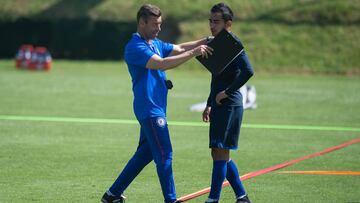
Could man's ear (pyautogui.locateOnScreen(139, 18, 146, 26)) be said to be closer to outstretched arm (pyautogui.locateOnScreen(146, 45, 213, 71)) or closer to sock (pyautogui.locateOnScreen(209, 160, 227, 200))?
outstretched arm (pyautogui.locateOnScreen(146, 45, 213, 71))

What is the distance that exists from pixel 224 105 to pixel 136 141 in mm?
5134

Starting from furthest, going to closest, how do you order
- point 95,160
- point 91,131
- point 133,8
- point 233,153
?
1. point 133,8
2. point 91,131
3. point 233,153
4. point 95,160

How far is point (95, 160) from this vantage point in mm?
11008

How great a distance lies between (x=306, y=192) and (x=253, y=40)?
75.4 feet

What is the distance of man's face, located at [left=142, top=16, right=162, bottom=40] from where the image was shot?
767cm

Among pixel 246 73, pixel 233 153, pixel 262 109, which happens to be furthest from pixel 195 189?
pixel 262 109

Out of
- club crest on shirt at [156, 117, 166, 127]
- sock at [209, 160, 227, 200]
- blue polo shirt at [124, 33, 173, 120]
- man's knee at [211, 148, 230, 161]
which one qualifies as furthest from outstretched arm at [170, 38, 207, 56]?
sock at [209, 160, 227, 200]

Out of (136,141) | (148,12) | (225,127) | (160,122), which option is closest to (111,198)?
(160,122)

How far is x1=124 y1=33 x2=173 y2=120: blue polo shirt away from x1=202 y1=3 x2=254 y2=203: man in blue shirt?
0.61m

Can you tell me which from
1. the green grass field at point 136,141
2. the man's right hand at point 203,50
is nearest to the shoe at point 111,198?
the green grass field at point 136,141

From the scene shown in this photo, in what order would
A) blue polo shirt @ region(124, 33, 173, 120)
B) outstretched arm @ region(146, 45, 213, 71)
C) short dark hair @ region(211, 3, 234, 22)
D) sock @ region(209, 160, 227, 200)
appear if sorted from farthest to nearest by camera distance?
sock @ region(209, 160, 227, 200) → short dark hair @ region(211, 3, 234, 22) → blue polo shirt @ region(124, 33, 173, 120) → outstretched arm @ region(146, 45, 213, 71)

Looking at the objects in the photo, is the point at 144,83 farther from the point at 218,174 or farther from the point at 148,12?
the point at 218,174

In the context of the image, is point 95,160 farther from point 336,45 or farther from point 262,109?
point 336,45

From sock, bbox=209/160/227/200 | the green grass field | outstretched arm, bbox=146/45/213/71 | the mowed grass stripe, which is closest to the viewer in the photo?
outstretched arm, bbox=146/45/213/71
